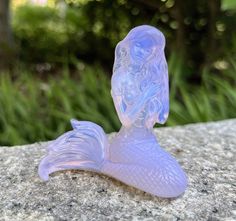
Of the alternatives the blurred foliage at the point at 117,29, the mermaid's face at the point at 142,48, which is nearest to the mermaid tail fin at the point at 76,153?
the mermaid's face at the point at 142,48

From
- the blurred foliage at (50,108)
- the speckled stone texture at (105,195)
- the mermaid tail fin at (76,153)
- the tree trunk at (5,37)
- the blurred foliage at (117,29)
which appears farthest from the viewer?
the tree trunk at (5,37)

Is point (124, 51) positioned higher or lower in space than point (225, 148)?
higher

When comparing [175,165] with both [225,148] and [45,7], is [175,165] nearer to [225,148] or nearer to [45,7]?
[225,148]

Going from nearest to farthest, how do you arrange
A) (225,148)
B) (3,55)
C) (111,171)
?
(111,171) < (225,148) < (3,55)

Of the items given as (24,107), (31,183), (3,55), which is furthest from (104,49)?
(31,183)

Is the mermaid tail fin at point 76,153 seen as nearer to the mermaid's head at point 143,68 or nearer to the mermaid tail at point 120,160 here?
the mermaid tail at point 120,160

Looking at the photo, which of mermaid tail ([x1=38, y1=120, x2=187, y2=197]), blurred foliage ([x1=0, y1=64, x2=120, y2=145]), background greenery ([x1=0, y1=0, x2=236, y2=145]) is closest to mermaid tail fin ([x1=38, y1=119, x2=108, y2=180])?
mermaid tail ([x1=38, y1=120, x2=187, y2=197])

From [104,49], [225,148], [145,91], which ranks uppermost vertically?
[145,91]
